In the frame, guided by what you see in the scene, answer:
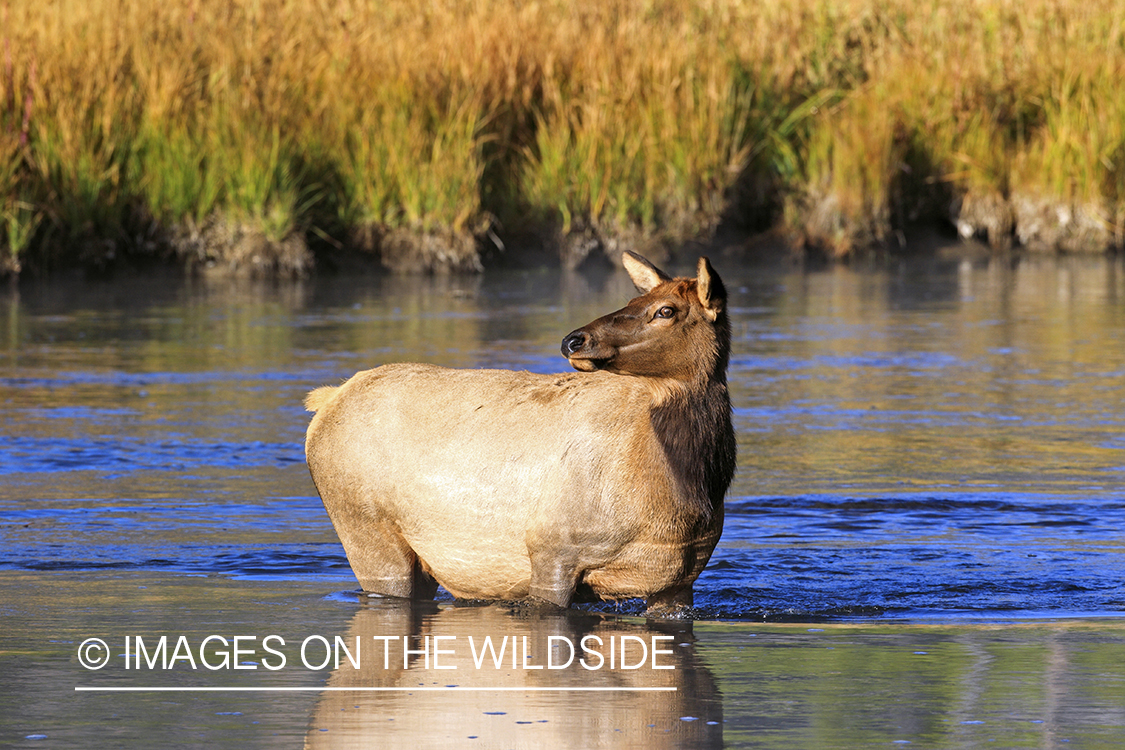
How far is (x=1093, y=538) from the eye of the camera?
779 cm

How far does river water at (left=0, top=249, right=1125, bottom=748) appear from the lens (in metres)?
5.08

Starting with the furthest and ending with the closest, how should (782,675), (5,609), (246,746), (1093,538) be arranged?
(1093,538)
(5,609)
(782,675)
(246,746)

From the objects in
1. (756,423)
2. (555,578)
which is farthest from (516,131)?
(555,578)

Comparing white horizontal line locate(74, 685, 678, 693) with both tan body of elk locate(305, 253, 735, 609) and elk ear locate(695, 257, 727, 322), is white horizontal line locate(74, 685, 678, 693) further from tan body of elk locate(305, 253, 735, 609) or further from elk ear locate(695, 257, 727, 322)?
elk ear locate(695, 257, 727, 322)

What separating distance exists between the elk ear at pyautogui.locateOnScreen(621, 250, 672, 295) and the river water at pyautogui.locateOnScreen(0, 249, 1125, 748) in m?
1.18

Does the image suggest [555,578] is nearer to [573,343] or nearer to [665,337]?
[573,343]

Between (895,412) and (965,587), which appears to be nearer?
(965,587)

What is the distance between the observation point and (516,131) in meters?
19.2

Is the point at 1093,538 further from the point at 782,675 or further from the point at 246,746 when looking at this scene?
the point at 246,746

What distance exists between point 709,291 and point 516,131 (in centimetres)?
1317

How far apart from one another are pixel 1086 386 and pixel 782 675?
6.86 metres

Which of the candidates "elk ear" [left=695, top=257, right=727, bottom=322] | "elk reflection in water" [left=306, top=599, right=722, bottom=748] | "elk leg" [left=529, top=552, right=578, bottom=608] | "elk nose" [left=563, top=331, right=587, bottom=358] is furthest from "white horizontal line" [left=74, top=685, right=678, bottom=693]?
"elk ear" [left=695, top=257, right=727, bottom=322]

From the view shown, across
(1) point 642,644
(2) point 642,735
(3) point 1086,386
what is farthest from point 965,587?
(3) point 1086,386

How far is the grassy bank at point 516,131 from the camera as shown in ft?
57.0
